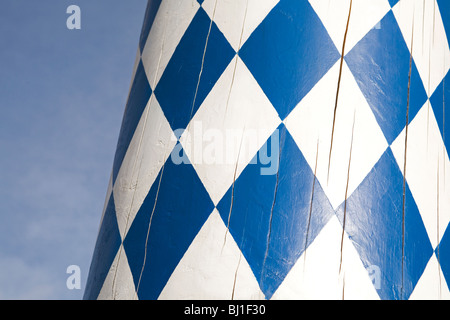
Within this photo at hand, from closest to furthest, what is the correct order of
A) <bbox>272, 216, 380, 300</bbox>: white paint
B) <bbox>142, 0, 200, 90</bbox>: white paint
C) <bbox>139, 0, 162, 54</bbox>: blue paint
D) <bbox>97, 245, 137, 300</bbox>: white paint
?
<bbox>272, 216, 380, 300</bbox>: white paint < <bbox>97, 245, 137, 300</bbox>: white paint < <bbox>142, 0, 200, 90</bbox>: white paint < <bbox>139, 0, 162, 54</bbox>: blue paint

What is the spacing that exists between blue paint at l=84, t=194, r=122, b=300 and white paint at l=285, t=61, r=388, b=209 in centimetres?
39

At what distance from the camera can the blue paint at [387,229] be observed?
0.90 m

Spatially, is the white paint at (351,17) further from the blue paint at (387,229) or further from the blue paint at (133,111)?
the blue paint at (133,111)

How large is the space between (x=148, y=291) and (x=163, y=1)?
64 cm

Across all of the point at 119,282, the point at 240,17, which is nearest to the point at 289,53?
the point at 240,17

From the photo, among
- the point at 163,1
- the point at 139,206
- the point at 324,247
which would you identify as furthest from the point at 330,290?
the point at 163,1

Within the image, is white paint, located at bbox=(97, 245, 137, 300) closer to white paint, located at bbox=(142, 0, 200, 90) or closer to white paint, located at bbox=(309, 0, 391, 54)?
white paint, located at bbox=(142, 0, 200, 90)

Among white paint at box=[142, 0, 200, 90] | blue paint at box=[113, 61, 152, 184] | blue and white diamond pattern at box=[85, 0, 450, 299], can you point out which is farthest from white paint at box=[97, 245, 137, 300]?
white paint at box=[142, 0, 200, 90]

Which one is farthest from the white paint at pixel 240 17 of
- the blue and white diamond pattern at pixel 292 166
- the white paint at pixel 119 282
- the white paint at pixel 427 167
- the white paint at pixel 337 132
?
the white paint at pixel 119 282

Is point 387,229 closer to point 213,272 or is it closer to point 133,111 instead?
point 213,272

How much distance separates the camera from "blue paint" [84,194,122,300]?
3.44 ft

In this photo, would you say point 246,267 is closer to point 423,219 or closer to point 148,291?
point 148,291

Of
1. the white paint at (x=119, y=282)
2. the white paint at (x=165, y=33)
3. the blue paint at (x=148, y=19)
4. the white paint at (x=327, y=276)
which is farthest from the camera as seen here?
the blue paint at (x=148, y=19)

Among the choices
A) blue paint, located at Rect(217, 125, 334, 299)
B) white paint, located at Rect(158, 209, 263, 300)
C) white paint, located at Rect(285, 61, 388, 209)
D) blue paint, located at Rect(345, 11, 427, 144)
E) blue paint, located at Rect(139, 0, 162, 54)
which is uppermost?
blue paint, located at Rect(139, 0, 162, 54)
